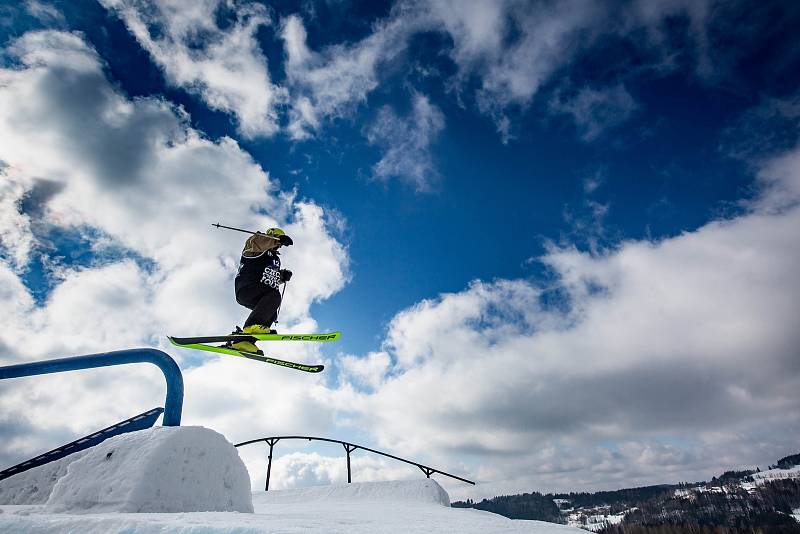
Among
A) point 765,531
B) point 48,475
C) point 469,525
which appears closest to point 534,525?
point 469,525

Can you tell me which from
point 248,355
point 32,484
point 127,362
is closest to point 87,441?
point 32,484

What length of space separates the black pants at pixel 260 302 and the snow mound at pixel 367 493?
541 centimetres

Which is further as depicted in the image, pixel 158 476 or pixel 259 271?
pixel 259 271

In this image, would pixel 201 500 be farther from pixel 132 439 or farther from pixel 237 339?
pixel 237 339

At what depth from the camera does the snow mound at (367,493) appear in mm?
10859

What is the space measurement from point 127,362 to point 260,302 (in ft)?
9.30

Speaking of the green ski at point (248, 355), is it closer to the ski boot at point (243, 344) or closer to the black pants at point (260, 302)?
the ski boot at point (243, 344)

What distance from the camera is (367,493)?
11750mm

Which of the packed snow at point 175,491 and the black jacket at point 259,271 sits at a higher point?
the black jacket at point 259,271

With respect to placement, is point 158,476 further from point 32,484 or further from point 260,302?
point 32,484

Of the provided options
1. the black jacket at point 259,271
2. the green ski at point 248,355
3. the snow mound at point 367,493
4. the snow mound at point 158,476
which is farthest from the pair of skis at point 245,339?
the snow mound at point 367,493

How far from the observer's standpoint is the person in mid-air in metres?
8.36

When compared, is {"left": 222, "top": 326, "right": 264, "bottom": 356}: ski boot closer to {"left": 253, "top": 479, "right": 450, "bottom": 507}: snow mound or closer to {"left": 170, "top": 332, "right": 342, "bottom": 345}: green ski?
{"left": 170, "top": 332, "right": 342, "bottom": 345}: green ski

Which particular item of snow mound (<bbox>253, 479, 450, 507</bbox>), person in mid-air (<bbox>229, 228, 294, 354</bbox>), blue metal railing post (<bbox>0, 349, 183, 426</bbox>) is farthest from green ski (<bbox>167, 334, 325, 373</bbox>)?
snow mound (<bbox>253, 479, 450, 507</bbox>)
